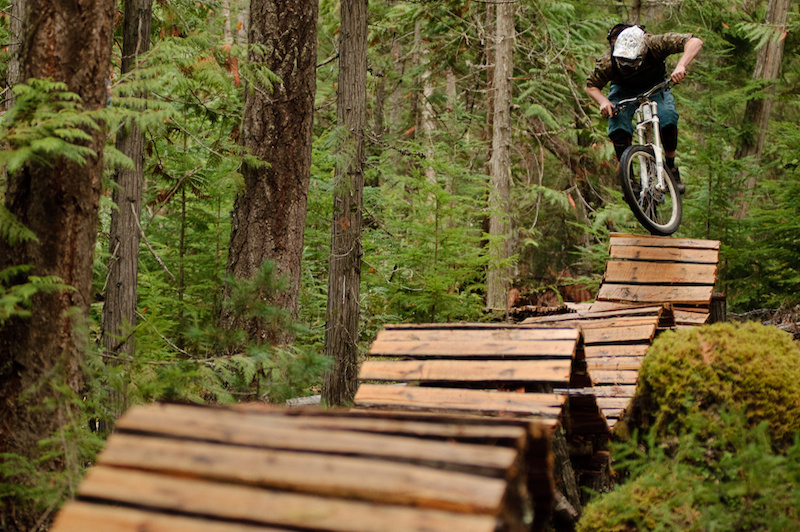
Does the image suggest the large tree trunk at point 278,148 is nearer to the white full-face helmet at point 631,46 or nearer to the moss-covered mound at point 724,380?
the white full-face helmet at point 631,46

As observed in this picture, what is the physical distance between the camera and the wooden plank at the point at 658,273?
765 cm

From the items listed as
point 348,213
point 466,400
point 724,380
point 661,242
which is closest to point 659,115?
point 661,242

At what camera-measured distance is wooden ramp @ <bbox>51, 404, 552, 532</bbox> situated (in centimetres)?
193

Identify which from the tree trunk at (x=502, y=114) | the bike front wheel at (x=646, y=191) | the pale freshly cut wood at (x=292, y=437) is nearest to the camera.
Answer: the pale freshly cut wood at (x=292, y=437)

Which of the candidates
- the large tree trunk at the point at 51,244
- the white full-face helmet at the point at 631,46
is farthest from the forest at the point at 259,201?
the white full-face helmet at the point at 631,46

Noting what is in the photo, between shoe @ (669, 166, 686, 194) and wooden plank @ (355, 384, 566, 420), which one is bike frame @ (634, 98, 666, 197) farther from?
wooden plank @ (355, 384, 566, 420)

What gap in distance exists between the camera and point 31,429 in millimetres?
3918

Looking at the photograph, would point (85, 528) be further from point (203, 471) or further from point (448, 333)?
point (448, 333)

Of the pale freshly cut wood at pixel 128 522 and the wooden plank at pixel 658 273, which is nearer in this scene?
the pale freshly cut wood at pixel 128 522

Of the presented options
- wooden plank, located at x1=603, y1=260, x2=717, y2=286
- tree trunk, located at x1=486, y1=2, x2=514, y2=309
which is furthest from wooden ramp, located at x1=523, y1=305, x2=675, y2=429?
tree trunk, located at x1=486, y1=2, x2=514, y2=309

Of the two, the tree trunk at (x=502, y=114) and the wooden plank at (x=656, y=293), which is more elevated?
the tree trunk at (x=502, y=114)

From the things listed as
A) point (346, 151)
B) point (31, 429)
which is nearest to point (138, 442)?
point (31, 429)

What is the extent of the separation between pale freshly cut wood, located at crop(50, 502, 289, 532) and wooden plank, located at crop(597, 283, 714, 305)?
666 centimetres

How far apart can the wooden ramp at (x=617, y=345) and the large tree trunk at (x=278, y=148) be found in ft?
8.68
